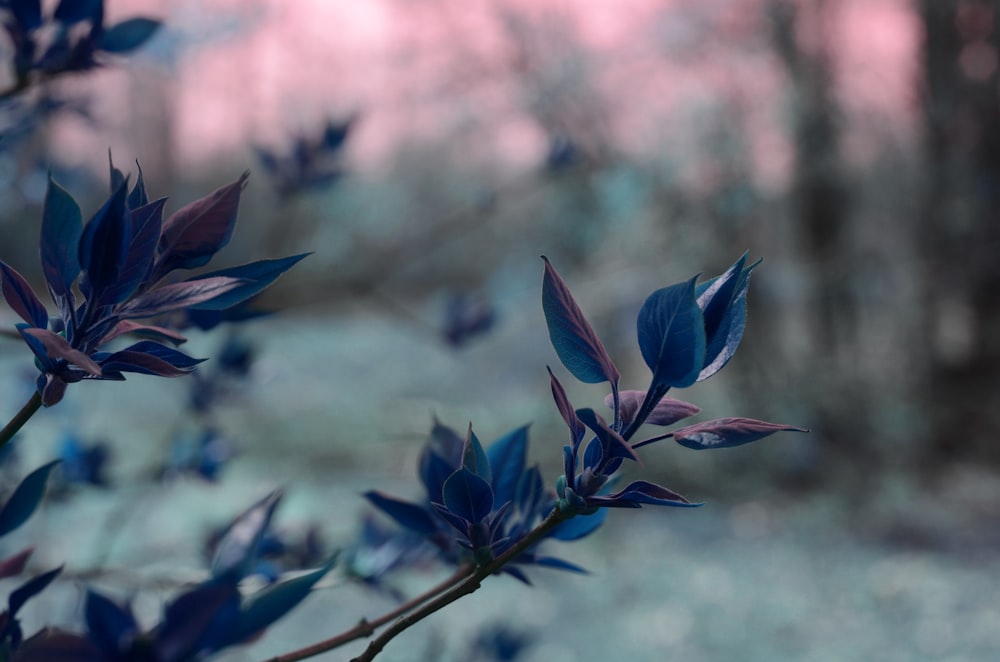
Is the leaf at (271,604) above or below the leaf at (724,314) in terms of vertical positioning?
below

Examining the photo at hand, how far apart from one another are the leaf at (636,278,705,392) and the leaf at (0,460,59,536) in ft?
0.97

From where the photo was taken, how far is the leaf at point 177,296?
1.23ft

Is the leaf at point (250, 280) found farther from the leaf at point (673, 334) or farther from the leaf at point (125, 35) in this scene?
the leaf at point (125, 35)

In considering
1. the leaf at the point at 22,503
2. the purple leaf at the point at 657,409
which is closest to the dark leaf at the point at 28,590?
the leaf at the point at 22,503

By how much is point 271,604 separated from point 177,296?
137 mm

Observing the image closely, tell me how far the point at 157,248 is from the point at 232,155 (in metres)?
Answer: 11.8

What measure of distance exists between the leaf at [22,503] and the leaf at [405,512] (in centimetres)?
16

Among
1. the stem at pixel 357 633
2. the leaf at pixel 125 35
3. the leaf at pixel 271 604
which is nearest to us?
the leaf at pixel 271 604

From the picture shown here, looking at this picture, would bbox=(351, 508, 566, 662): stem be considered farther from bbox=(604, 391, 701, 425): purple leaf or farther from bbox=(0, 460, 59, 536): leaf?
bbox=(0, 460, 59, 536): leaf

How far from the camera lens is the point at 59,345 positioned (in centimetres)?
34

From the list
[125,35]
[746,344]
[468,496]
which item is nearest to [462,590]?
[468,496]

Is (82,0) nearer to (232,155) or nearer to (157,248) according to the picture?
(157,248)

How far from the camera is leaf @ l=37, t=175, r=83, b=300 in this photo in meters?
0.36

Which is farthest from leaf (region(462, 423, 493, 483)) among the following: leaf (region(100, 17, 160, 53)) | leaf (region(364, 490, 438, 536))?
leaf (region(100, 17, 160, 53))
